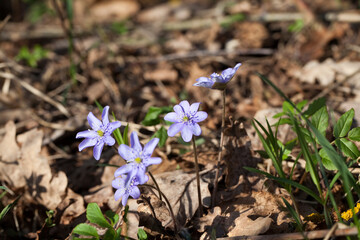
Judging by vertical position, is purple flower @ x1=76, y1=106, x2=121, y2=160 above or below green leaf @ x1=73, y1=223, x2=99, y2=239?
above

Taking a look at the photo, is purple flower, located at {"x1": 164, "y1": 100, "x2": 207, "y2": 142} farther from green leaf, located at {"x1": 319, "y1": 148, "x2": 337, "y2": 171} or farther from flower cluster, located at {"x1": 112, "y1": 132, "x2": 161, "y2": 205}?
green leaf, located at {"x1": 319, "y1": 148, "x2": 337, "y2": 171}

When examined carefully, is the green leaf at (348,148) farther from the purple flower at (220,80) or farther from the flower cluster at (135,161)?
the flower cluster at (135,161)

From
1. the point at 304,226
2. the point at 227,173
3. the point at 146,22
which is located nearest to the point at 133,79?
the point at 146,22

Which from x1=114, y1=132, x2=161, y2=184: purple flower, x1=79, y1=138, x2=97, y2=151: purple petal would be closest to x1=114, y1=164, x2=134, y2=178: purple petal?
x1=114, y1=132, x2=161, y2=184: purple flower

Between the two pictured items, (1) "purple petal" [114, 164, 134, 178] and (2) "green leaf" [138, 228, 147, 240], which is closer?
(1) "purple petal" [114, 164, 134, 178]

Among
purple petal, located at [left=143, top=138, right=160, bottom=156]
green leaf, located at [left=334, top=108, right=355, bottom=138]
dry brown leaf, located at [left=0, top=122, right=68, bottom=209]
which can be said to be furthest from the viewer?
dry brown leaf, located at [left=0, top=122, right=68, bottom=209]

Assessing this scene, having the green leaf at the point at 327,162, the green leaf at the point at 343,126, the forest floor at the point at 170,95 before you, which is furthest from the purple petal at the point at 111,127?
the green leaf at the point at 343,126

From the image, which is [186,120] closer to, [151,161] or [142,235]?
[151,161]
